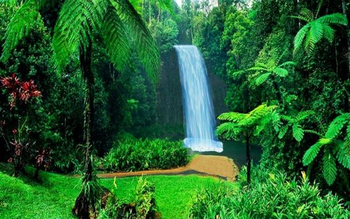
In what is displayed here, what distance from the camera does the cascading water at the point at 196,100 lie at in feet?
70.7

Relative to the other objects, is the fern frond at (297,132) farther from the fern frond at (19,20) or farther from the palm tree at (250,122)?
the fern frond at (19,20)

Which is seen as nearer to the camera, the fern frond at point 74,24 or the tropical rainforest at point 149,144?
the fern frond at point 74,24

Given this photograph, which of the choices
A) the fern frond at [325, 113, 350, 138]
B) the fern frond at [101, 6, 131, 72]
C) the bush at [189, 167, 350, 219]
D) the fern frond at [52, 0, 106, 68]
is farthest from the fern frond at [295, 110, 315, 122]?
the fern frond at [52, 0, 106, 68]

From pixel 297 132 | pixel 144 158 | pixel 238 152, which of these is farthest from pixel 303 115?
pixel 238 152

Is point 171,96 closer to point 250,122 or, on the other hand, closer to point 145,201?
point 250,122

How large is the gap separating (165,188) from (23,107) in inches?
147

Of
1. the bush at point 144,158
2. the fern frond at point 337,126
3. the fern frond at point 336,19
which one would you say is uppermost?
the fern frond at point 336,19

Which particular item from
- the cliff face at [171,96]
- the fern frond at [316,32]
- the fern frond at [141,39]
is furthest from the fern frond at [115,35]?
the cliff face at [171,96]

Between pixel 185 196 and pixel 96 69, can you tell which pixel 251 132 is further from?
pixel 96 69

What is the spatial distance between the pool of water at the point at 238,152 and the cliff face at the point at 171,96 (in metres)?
4.23

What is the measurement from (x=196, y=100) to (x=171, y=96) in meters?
1.94

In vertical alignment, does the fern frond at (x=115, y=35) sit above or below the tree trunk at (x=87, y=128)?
above

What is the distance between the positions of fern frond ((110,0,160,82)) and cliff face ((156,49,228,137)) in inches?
705

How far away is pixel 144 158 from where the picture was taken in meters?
10.3
